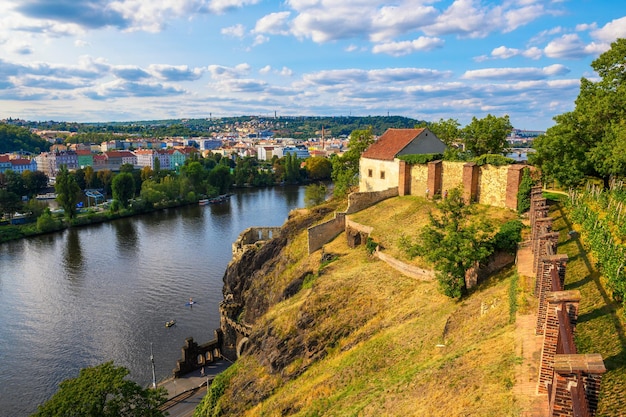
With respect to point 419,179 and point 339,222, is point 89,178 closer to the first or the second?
point 339,222

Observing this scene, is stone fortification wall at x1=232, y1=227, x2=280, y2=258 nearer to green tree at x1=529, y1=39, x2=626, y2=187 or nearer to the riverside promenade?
the riverside promenade

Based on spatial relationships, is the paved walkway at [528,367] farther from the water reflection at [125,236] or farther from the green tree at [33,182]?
the green tree at [33,182]

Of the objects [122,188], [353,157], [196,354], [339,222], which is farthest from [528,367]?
[122,188]

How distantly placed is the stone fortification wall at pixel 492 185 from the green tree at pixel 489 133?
7.59 metres

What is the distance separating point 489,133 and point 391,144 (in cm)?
885

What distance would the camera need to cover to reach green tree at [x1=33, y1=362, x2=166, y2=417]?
68.9 ft

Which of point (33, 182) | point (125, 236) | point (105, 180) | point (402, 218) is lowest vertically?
point (125, 236)

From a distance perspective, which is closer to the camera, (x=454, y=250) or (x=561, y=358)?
(x=561, y=358)

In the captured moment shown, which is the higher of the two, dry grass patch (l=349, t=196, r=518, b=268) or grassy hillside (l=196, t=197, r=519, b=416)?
dry grass patch (l=349, t=196, r=518, b=268)

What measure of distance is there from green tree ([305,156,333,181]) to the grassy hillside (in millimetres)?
113226

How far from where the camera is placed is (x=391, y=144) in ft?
142

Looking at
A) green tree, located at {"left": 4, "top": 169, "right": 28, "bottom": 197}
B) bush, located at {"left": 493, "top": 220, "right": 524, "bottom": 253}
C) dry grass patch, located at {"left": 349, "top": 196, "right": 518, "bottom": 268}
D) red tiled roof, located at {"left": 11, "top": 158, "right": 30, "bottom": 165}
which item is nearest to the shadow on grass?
bush, located at {"left": 493, "top": 220, "right": 524, "bottom": 253}

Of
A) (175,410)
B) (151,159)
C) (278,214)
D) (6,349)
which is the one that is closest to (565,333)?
(175,410)

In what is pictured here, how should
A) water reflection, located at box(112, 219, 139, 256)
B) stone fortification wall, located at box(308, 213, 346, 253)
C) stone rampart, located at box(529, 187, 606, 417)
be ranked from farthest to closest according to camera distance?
water reflection, located at box(112, 219, 139, 256), stone fortification wall, located at box(308, 213, 346, 253), stone rampart, located at box(529, 187, 606, 417)
